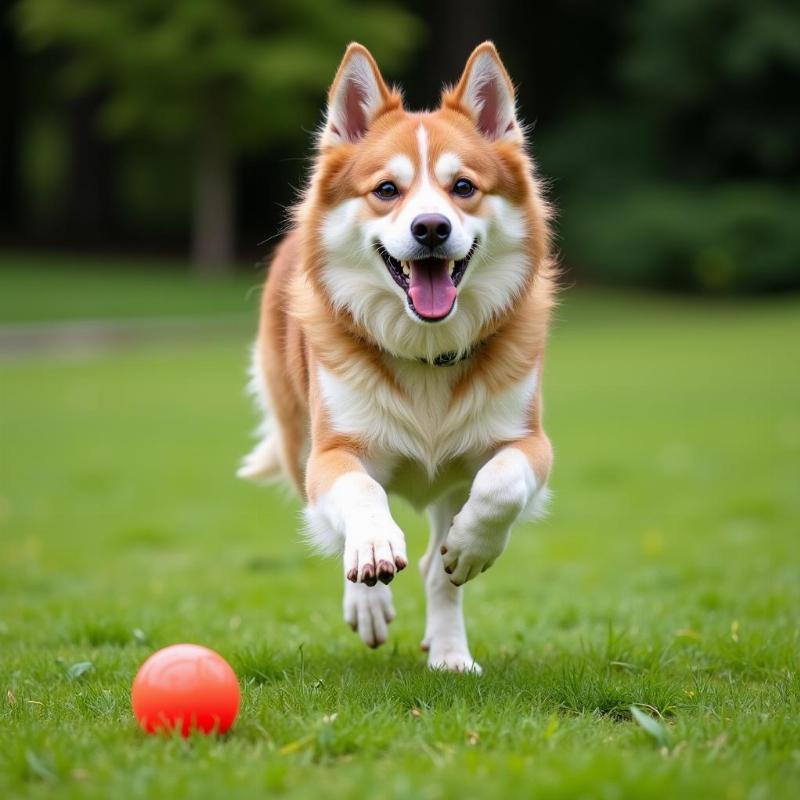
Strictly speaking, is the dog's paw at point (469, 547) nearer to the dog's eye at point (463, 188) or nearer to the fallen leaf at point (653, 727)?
the fallen leaf at point (653, 727)

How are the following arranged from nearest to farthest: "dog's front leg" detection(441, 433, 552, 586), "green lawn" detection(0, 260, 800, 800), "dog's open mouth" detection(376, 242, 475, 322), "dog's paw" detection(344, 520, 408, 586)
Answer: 1. "green lawn" detection(0, 260, 800, 800)
2. "dog's paw" detection(344, 520, 408, 586)
3. "dog's front leg" detection(441, 433, 552, 586)
4. "dog's open mouth" detection(376, 242, 475, 322)

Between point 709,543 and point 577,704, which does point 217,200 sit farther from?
point 577,704

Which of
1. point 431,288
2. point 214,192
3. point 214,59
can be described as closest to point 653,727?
point 431,288

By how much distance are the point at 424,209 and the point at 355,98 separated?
878mm

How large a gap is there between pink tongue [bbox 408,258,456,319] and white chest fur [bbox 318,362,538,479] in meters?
0.39

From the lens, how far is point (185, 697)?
13.4 ft

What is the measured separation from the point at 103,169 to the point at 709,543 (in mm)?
36374

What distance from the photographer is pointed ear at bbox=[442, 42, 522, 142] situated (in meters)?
5.55

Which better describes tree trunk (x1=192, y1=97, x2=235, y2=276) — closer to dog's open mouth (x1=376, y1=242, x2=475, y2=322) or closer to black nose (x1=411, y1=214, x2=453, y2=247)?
dog's open mouth (x1=376, y1=242, x2=475, y2=322)

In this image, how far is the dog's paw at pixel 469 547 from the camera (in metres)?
4.89

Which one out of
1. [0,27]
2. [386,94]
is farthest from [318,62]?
[386,94]

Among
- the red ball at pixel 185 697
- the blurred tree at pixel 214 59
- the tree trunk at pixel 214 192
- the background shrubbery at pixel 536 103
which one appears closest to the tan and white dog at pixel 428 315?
the red ball at pixel 185 697

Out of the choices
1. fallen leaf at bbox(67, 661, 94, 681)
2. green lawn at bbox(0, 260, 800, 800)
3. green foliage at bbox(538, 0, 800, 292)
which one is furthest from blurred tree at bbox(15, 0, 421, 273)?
fallen leaf at bbox(67, 661, 94, 681)

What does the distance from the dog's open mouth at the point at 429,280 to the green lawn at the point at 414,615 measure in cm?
153
